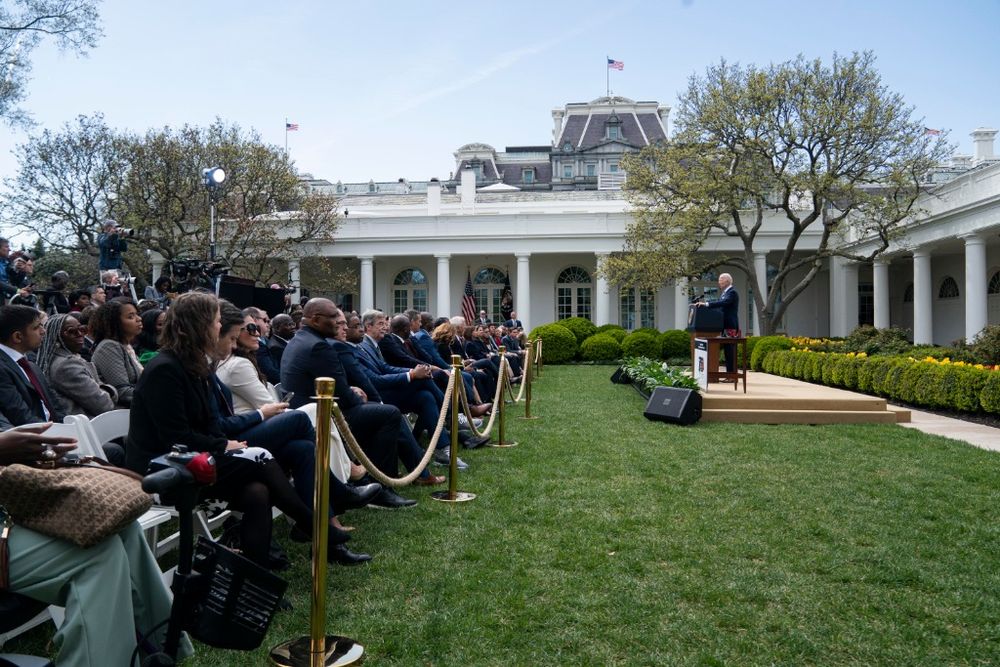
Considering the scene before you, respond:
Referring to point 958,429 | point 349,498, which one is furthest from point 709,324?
point 349,498

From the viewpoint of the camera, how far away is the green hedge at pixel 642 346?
86.7 feet

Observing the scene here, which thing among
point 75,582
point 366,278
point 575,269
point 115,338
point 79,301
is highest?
point 575,269

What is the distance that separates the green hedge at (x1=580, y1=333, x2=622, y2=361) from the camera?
26.6 m

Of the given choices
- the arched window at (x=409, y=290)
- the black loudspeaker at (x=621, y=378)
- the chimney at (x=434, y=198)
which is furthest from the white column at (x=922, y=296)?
the chimney at (x=434, y=198)

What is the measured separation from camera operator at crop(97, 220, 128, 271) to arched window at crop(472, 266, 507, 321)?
23577mm

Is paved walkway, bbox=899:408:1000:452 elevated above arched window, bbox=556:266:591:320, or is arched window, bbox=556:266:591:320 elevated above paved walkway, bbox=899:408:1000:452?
arched window, bbox=556:266:591:320

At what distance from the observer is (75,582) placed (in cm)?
259

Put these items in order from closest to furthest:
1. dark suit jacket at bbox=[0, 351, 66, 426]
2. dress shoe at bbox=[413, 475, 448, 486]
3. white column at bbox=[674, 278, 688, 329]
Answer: dark suit jacket at bbox=[0, 351, 66, 426]
dress shoe at bbox=[413, 475, 448, 486]
white column at bbox=[674, 278, 688, 329]

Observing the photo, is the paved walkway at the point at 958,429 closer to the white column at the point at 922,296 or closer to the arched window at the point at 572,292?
the white column at the point at 922,296

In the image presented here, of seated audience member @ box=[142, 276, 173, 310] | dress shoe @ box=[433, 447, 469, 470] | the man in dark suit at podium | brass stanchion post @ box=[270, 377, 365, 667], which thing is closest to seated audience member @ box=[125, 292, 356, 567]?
brass stanchion post @ box=[270, 377, 365, 667]

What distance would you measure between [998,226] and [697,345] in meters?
14.1

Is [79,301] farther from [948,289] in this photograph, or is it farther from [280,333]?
[948,289]

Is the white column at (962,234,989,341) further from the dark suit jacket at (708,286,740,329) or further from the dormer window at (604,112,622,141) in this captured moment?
the dormer window at (604,112,622,141)

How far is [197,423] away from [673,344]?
24176 mm
